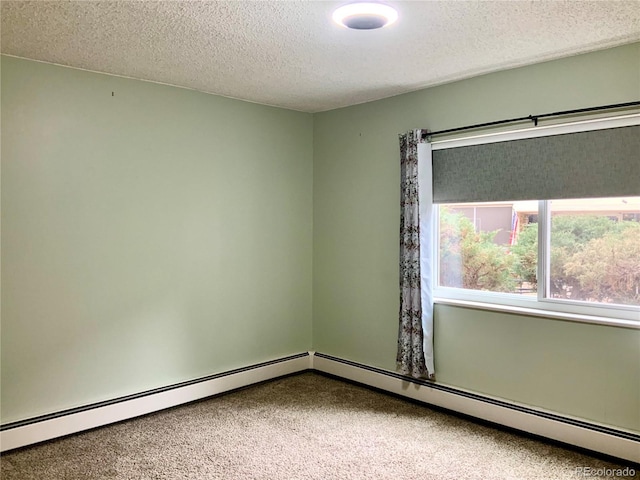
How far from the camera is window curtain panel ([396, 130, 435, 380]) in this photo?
3.79 metres

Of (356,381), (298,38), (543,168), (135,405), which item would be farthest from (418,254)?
(135,405)

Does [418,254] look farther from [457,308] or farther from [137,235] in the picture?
[137,235]

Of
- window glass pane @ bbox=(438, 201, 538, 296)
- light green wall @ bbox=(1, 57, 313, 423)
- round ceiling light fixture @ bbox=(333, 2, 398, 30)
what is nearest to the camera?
round ceiling light fixture @ bbox=(333, 2, 398, 30)

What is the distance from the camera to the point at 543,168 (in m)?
3.24

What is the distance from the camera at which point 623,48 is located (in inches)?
114

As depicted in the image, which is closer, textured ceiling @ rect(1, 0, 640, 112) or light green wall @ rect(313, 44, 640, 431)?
textured ceiling @ rect(1, 0, 640, 112)

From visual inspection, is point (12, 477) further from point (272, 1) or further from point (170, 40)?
point (272, 1)

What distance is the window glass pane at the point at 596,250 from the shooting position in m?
2.99

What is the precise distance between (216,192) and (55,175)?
48.1 inches

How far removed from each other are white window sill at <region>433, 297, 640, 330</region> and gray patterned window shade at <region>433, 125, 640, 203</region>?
0.75 m

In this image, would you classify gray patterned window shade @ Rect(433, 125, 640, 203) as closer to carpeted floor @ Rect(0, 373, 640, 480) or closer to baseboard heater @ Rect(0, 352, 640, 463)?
baseboard heater @ Rect(0, 352, 640, 463)

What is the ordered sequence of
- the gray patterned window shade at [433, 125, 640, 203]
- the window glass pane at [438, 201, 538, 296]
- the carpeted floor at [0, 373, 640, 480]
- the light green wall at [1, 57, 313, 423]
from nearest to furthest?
the carpeted floor at [0, 373, 640, 480], the gray patterned window shade at [433, 125, 640, 203], the light green wall at [1, 57, 313, 423], the window glass pane at [438, 201, 538, 296]

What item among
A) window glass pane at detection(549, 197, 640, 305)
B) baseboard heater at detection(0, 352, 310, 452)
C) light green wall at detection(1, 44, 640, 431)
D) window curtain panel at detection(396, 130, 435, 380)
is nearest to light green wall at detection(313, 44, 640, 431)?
light green wall at detection(1, 44, 640, 431)

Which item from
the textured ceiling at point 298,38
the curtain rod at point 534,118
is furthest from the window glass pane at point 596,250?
the textured ceiling at point 298,38
